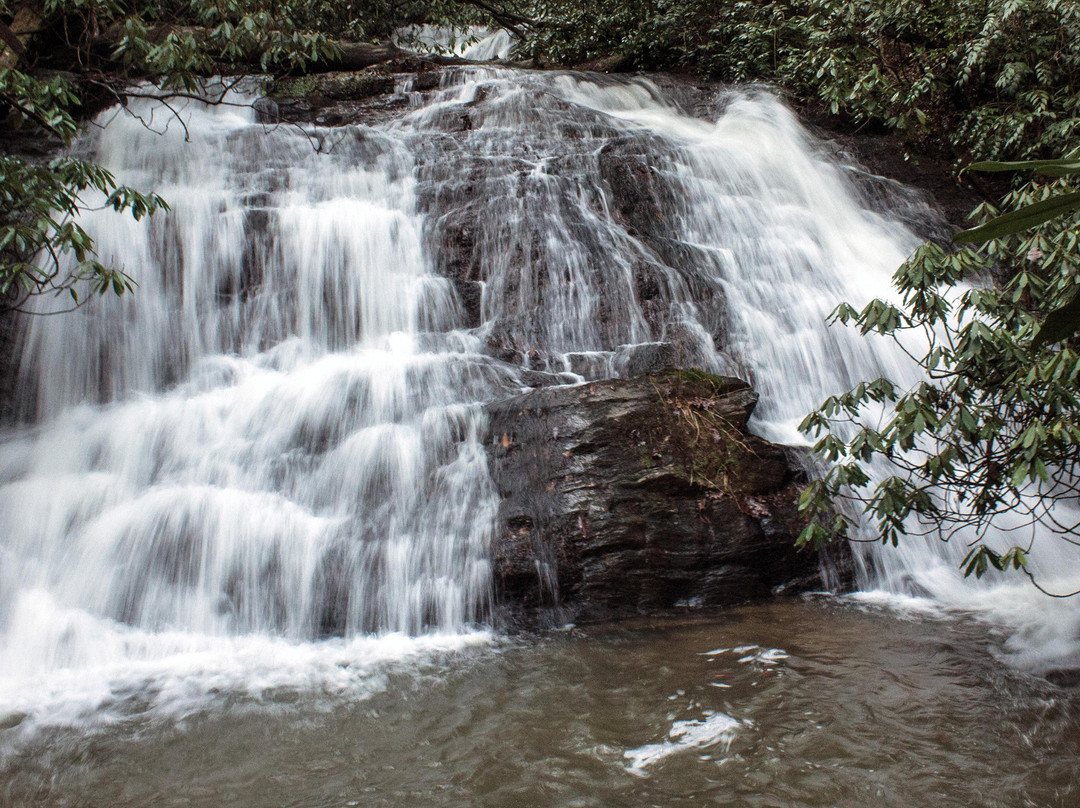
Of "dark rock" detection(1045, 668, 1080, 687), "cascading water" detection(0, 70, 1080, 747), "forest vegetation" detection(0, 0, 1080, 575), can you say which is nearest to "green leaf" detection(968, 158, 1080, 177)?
"forest vegetation" detection(0, 0, 1080, 575)

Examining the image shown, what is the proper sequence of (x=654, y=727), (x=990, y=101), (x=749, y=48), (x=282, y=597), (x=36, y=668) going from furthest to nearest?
(x=749, y=48) < (x=990, y=101) < (x=282, y=597) < (x=36, y=668) < (x=654, y=727)

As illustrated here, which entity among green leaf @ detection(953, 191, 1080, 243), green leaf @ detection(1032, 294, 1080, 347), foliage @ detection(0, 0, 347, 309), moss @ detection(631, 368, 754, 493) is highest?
foliage @ detection(0, 0, 347, 309)

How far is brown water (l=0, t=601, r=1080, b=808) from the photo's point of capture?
2.56 metres

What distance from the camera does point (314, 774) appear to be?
2.80 metres

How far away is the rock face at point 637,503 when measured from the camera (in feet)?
14.8

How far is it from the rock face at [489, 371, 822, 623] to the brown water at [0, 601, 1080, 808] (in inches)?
25.6

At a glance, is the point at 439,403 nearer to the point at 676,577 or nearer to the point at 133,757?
the point at 676,577

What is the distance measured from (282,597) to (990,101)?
1106 cm

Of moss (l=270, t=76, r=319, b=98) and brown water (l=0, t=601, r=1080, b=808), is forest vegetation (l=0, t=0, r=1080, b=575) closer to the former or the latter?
Answer: moss (l=270, t=76, r=319, b=98)

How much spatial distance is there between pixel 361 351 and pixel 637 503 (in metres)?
3.17

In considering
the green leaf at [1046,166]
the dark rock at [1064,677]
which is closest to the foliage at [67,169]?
the green leaf at [1046,166]

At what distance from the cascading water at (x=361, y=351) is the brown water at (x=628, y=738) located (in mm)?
484

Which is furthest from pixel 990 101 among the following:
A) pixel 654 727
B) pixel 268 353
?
pixel 654 727

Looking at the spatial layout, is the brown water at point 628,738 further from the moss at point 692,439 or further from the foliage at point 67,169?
the foliage at point 67,169
